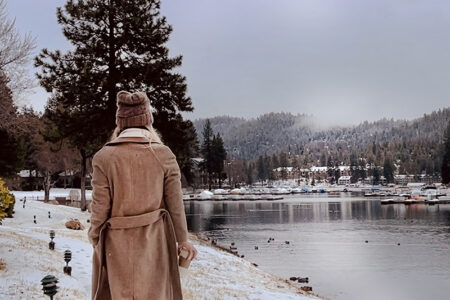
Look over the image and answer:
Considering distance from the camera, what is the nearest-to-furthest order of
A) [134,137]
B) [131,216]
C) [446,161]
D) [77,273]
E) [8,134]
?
[131,216] < [134,137] < [77,273] < [8,134] < [446,161]

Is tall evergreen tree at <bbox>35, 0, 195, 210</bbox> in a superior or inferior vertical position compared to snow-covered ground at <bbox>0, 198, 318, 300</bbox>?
superior

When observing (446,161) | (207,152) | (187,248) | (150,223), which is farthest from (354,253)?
(207,152)

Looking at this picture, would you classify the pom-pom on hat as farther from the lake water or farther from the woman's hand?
the lake water

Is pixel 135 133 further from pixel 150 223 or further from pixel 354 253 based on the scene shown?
pixel 354 253

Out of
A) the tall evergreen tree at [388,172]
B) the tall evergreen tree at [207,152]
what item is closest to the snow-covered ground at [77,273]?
the tall evergreen tree at [207,152]

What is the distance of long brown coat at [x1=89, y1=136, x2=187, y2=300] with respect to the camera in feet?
14.0

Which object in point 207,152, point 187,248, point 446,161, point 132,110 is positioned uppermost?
point 207,152

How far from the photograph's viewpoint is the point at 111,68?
23984 millimetres

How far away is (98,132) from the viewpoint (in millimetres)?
24219

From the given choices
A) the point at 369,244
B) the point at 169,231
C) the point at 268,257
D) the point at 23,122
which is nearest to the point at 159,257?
the point at 169,231

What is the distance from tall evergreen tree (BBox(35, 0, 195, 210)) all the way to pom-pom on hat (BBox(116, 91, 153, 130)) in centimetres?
1910

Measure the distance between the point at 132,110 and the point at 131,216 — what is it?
3.10ft

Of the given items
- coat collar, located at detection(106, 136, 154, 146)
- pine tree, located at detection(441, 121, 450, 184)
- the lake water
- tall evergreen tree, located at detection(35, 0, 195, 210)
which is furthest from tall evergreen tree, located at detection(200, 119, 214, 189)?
coat collar, located at detection(106, 136, 154, 146)

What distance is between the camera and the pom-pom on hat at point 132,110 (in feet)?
14.9
